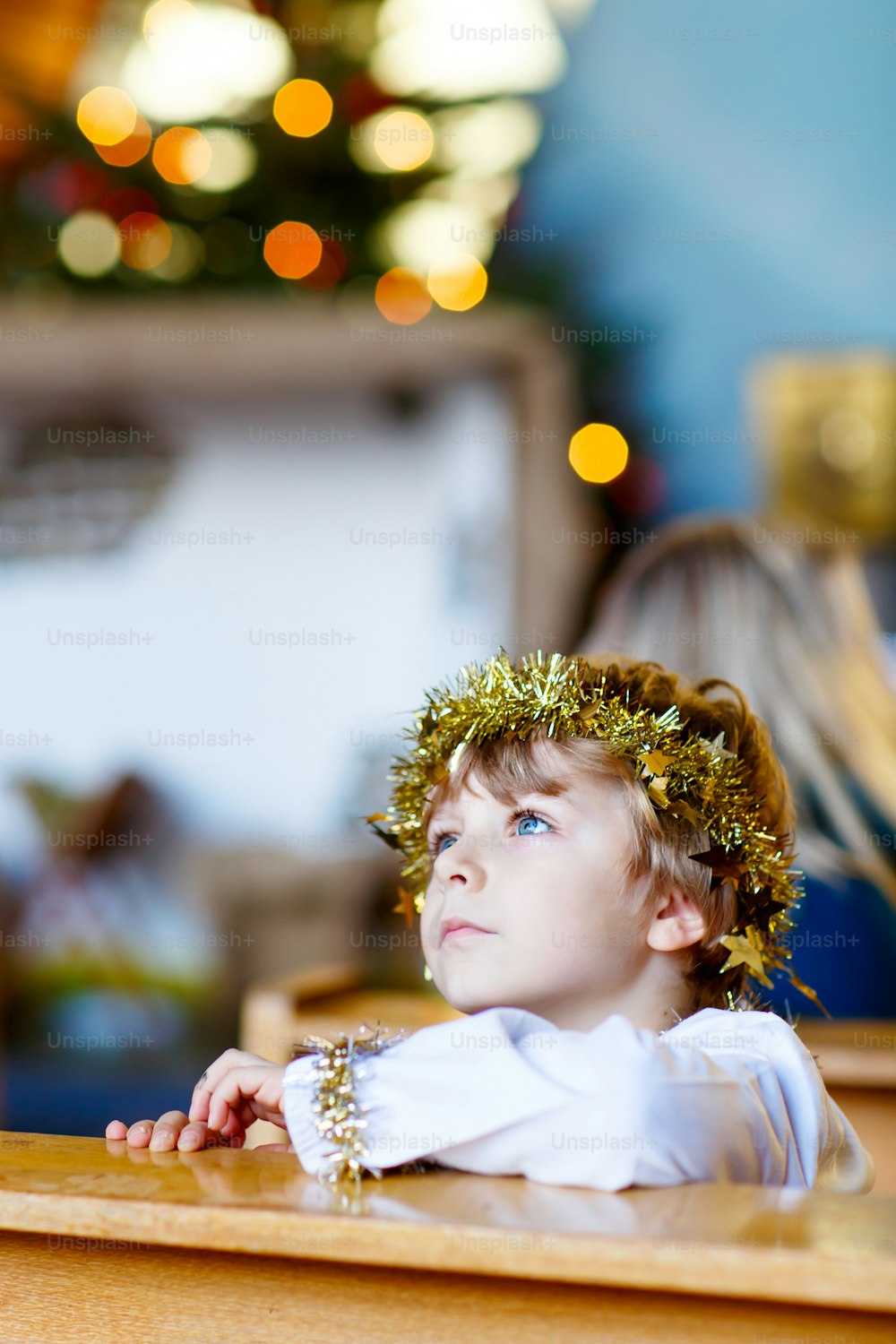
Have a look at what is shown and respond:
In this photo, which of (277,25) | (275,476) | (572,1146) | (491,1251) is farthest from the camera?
(275,476)

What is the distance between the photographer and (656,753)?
0.98 m

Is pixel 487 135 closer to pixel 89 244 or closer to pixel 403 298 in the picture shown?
pixel 403 298

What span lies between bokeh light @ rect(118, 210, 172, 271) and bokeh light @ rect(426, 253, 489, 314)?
71 cm

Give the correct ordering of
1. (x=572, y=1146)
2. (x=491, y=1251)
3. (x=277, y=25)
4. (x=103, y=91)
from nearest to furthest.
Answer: (x=491, y=1251) → (x=572, y=1146) → (x=277, y=25) → (x=103, y=91)

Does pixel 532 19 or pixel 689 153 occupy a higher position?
pixel 532 19

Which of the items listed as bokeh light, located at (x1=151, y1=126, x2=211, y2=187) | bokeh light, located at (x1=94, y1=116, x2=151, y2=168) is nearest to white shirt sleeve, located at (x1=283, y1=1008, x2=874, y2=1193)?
bokeh light, located at (x1=151, y1=126, x2=211, y2=187)

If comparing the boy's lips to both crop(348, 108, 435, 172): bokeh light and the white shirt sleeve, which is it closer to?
the white shirt sleeve

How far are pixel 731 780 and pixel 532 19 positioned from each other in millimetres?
3250

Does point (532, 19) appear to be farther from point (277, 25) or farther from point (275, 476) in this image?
point (275, 476)

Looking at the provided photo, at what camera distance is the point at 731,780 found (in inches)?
40.2

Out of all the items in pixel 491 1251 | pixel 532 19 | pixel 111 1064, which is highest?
pixel 532 19

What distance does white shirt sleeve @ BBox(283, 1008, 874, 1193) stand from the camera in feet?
Answer: 2.48

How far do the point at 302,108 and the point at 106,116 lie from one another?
22.9 inches

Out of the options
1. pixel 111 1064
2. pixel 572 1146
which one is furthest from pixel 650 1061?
pixel 111 1064
